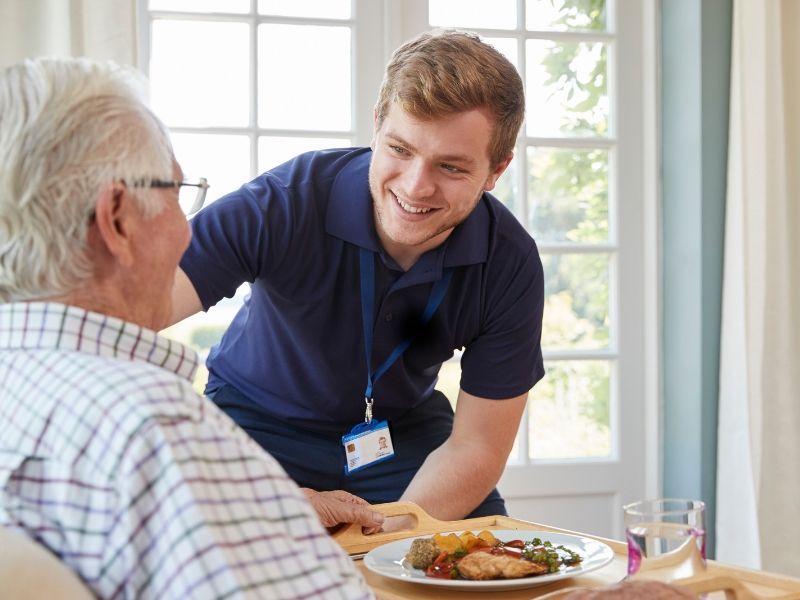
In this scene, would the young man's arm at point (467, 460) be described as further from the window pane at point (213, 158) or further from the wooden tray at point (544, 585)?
the window pane at point (213, 158)

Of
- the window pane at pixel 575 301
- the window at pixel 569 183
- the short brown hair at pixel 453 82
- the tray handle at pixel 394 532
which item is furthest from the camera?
the window pane at pixel 575 301

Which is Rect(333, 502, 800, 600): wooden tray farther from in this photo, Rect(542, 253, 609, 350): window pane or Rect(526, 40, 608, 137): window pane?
Rect(526, 40, 608, 137): window pane

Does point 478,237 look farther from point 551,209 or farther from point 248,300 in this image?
point 551,209

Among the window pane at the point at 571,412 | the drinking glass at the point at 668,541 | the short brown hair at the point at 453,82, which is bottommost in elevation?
the window pane at the point at 571,412

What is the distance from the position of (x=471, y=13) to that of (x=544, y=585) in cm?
252

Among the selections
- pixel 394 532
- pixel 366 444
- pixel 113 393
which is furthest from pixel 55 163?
pixel 366 444

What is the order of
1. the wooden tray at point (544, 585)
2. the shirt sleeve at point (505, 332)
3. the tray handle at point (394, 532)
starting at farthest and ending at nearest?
the shirt sleeve at point (505, 332)
the tray handle at point (394, 532)
the wooden tray at point (544, 585)

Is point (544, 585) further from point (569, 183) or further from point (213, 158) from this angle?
point (569, 183)

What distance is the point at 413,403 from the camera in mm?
2324

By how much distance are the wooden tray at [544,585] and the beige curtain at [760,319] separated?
69.2 inches

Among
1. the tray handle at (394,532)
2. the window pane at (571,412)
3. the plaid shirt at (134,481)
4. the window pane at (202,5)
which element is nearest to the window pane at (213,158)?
the window pane at (202,5)

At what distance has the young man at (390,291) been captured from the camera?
2008 mm

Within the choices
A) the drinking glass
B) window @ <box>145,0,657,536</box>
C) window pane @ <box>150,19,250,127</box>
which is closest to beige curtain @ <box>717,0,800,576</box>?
window @ <box>145,0,657,536</box>

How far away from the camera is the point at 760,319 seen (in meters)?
3.29
